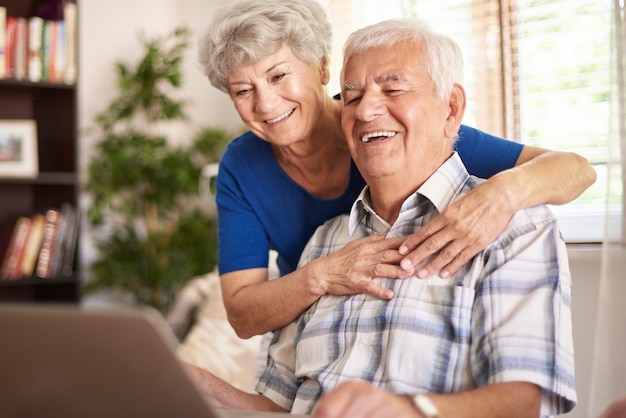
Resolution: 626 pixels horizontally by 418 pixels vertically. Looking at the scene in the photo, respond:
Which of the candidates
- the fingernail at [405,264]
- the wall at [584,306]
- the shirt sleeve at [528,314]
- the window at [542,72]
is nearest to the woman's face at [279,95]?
the fingernail at [405,264]

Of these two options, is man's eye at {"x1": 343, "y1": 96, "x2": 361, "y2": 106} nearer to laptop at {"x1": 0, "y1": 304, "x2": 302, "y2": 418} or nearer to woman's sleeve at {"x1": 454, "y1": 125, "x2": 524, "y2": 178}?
woman's sleeve at {"x1": 454, "y1": 125, "x2": 524, "y2": 178}

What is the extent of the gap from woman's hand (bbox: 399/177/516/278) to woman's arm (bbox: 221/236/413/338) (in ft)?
0.17

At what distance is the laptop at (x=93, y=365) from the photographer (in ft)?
2.45

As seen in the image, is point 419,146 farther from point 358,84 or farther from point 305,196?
point 305,196

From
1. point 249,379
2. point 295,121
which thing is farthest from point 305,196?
point 249,379

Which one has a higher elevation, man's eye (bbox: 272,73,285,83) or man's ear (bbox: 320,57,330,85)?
man's ear (bbox: 320,57,330,85)

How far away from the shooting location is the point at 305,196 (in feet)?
5.99

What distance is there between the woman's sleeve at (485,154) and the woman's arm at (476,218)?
22cm

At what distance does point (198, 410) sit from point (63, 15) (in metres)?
3.59

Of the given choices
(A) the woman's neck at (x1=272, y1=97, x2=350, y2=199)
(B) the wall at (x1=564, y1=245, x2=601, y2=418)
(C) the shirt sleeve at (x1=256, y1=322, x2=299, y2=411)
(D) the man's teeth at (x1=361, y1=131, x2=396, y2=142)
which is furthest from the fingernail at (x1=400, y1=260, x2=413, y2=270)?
(B) the wall at (x1=564, y1=245, x2=601, y2=418)

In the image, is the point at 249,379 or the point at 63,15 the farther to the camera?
the point at 63,15

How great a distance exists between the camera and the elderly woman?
1452 mm

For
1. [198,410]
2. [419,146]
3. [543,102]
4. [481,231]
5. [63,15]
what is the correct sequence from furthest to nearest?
[63,15]
[543,102]
[419,146]
[481,231]
[198,410]

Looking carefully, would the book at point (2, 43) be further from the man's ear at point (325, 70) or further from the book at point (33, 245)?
the man's ear at point (325, 70)
